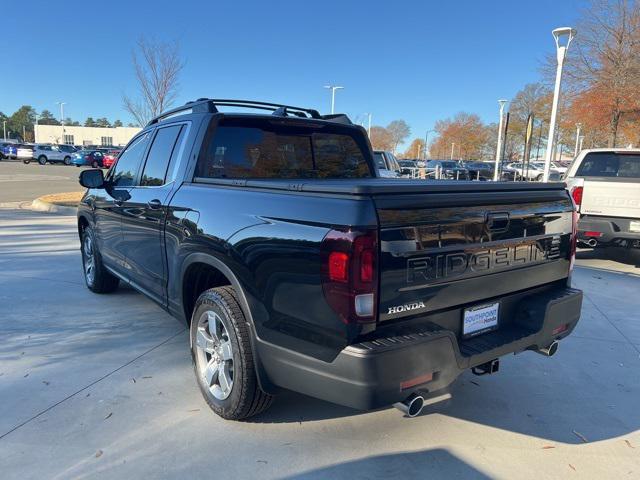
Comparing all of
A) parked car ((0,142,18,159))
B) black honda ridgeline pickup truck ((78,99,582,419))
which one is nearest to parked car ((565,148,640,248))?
black honda ridgeline pickup truck ((78,99,582,419))

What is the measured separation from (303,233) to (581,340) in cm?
347

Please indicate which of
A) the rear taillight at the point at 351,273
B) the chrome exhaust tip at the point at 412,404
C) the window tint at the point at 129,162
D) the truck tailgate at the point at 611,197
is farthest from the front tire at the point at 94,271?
the truck tailgate at the point at 611,197

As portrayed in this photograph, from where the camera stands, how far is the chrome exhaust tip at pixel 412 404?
7.62ft

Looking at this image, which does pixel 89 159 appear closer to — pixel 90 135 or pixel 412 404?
pixel 412 404

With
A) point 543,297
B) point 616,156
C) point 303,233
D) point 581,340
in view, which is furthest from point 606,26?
point 303,233

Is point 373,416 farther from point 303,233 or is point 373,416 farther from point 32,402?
point 32,402

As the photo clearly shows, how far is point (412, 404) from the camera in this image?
2320mm

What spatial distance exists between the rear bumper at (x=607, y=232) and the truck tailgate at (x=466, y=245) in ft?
16.1

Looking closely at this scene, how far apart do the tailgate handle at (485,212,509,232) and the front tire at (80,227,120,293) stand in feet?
13.1

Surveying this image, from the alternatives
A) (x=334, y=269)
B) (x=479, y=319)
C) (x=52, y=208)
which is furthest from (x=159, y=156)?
(x=52, y=208)

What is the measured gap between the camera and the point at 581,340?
4535mm

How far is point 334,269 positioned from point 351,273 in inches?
3.4

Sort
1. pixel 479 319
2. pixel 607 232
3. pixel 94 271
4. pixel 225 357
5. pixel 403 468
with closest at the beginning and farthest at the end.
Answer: pixel 403 468 < pixel 479 319 < pixel 225 357 < pixel 94 271 < pixel 607 232

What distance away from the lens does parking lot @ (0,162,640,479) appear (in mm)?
2617
